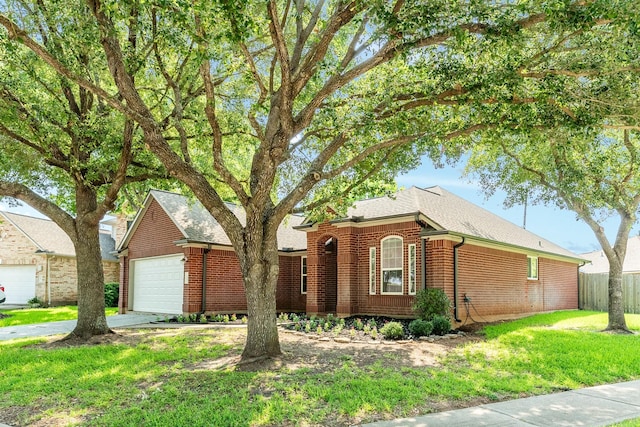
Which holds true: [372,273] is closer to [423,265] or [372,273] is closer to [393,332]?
[423,265]

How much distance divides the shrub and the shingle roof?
17950 millimetres

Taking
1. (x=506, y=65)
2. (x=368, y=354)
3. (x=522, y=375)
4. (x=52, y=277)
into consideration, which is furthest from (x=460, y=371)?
(x=52, y=277)

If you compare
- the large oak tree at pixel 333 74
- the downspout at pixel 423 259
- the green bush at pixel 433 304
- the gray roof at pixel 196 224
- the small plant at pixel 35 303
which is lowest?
the small plant at pixel 35 303

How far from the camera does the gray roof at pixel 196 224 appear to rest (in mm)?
18266

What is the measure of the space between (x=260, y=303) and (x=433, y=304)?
6500 mm

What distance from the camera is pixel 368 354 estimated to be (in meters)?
9.77

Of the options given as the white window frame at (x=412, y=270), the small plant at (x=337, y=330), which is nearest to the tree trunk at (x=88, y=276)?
the small plant at (x=337, y=330)

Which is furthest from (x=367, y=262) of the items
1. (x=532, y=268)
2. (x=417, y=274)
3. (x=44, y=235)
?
(x=44, y=235)

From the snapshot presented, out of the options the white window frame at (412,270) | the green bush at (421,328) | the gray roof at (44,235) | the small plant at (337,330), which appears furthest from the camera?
the gray roof at (44,235)

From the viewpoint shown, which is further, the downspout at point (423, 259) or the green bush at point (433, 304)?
the downspout at point (423, 259)

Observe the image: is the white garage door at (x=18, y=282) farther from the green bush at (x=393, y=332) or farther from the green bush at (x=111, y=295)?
the green bush at (x=393, y=332)

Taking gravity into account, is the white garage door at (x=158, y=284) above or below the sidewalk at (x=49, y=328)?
above

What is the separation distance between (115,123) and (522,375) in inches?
442

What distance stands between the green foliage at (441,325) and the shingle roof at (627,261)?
1795 centimetres
